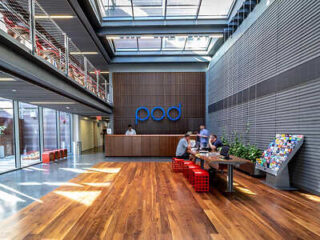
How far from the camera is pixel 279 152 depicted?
4.74m

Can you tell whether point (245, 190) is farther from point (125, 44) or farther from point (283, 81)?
point (125, 44)

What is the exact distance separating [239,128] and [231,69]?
115 inches

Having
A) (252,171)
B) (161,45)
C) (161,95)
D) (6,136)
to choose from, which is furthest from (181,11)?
(6,136)

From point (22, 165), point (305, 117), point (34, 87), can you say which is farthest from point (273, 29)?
point (22, 165)

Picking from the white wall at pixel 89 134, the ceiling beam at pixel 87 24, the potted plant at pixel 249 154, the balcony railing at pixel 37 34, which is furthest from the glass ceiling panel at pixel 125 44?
the potted plant at pixel 249 154

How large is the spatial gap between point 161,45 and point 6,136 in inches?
351

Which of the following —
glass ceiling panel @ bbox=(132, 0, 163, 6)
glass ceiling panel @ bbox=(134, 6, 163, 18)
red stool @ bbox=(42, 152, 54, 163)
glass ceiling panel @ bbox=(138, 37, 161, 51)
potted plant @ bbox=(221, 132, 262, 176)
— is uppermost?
glass ceiling panel @ bbox=(132, 0, 163, 6)

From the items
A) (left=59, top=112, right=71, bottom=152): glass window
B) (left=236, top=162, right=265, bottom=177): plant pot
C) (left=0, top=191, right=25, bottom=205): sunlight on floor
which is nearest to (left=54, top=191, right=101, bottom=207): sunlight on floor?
(left=0, top=191, right=25, bottom=205): sunlight on floor

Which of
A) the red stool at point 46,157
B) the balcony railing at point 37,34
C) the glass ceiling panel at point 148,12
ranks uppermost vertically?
the glass ceiling panel at point 148,12

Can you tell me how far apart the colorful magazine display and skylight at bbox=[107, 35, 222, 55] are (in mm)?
7272

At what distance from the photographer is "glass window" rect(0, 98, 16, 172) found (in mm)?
6973

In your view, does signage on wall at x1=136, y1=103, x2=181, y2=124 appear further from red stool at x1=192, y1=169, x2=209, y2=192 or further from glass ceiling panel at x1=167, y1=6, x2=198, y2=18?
red stool at x1=192, y1=169, x2=209, y2=192

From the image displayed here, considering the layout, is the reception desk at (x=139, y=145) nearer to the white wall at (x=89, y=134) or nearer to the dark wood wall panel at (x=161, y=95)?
the dark wood wall panel at (x=161, y=95)

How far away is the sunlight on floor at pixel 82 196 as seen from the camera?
13.0ft
